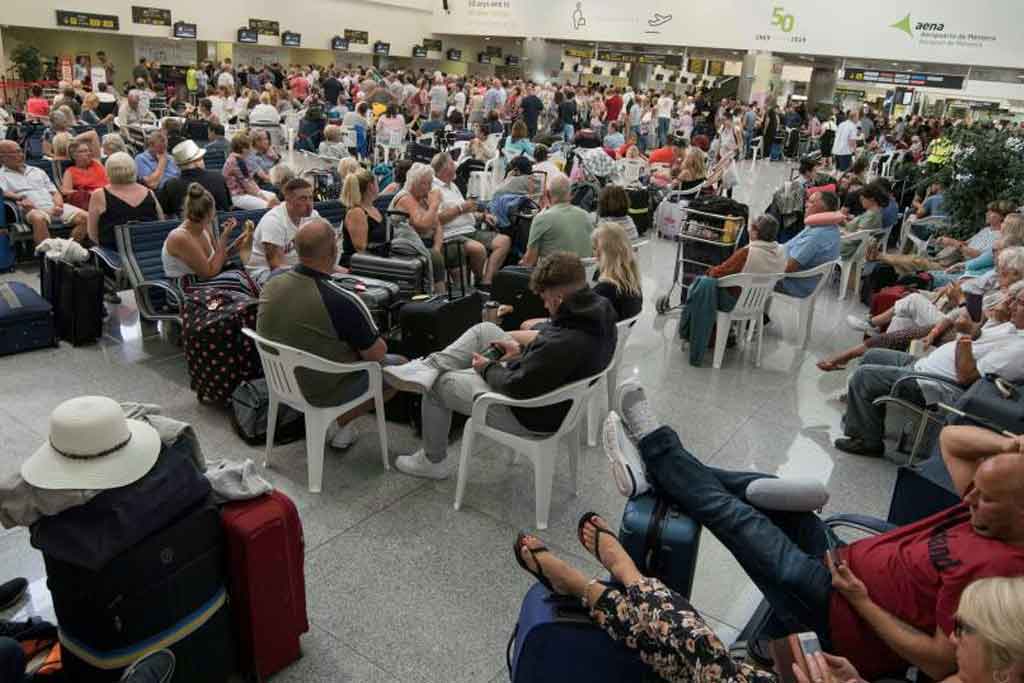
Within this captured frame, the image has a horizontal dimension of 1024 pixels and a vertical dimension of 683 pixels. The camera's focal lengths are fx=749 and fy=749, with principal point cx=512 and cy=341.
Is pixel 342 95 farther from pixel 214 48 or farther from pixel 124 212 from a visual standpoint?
pixel 124 212

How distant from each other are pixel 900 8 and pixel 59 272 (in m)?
19.1

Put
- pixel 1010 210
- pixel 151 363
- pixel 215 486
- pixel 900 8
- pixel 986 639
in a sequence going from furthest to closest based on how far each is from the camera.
→ pixel 900 8 < pixel 1010 210 < pixel 151 363 < pixel 215 486 < pixel 986 639

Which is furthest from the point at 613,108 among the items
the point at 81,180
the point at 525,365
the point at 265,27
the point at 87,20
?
the point at 525,365

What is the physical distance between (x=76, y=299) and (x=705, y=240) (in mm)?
4377

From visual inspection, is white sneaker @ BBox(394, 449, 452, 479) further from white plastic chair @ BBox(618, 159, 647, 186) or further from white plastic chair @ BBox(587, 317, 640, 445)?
white plastic chair @ BBox(618, 159, 647, 186)

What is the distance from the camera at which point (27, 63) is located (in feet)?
56.8

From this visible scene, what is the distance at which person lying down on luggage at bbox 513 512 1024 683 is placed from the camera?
1.48m

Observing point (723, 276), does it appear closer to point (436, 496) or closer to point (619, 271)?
point (619, 271)

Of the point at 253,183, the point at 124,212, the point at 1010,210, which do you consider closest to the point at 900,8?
the point at 1010,210

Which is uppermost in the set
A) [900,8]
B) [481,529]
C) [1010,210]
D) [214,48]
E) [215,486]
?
[900,8]

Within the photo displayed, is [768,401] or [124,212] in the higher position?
[124,212]

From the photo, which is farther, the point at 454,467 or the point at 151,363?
the point at 151,363

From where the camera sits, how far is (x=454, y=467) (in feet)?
11.7

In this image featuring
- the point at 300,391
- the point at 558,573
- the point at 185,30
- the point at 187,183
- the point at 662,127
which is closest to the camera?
the point at 558,573
